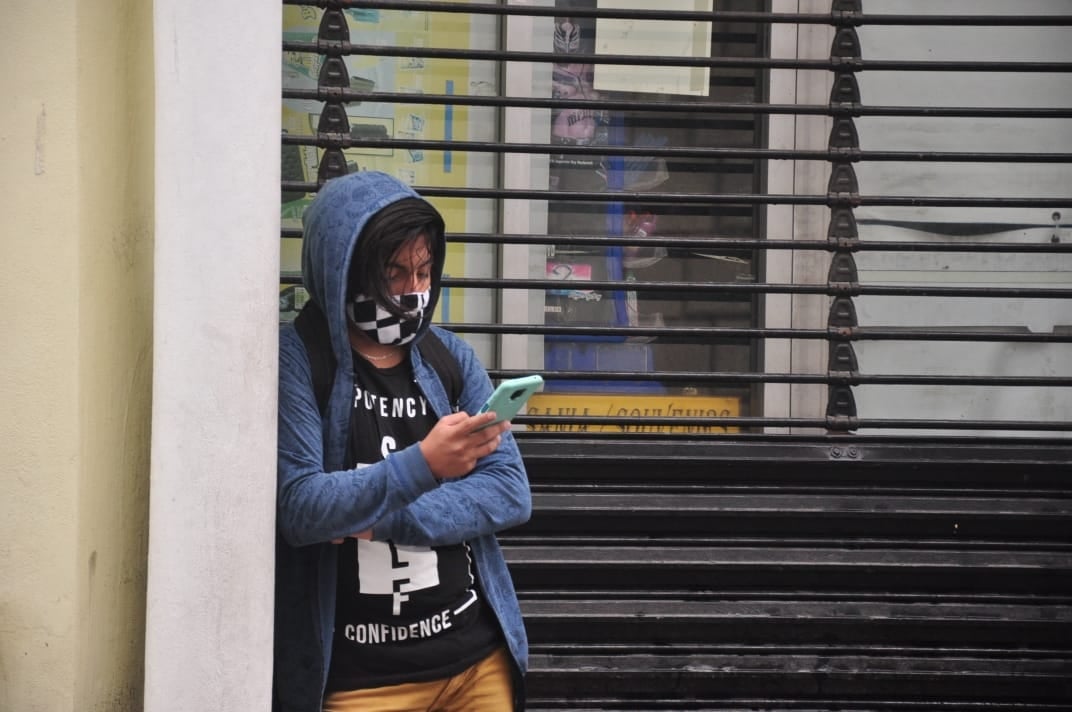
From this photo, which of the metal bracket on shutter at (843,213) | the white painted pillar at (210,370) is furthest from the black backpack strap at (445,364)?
the metal bracket on shutter at (843,213)

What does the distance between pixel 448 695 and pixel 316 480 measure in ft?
1.84

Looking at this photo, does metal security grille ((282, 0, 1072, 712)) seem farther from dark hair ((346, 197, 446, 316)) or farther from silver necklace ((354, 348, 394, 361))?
dark hair ((346, 197, 446, 316))

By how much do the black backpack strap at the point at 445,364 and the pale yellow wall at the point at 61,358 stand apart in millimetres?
796

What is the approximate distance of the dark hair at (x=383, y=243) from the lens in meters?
2.74

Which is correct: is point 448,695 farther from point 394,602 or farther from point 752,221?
point 752,221

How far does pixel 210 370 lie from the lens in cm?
298

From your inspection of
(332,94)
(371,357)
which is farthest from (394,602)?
(332,94)

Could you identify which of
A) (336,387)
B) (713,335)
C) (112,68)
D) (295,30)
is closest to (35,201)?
(112,68)

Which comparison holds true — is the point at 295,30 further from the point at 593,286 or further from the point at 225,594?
the point at 225,594

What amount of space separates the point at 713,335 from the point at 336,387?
2.41 m

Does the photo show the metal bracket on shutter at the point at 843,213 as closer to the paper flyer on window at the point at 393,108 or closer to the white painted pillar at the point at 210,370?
the paper flyer on window at the point at 393,108

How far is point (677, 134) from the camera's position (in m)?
5.34

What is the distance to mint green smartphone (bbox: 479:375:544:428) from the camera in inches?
97.1

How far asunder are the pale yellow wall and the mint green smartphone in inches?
45.5
